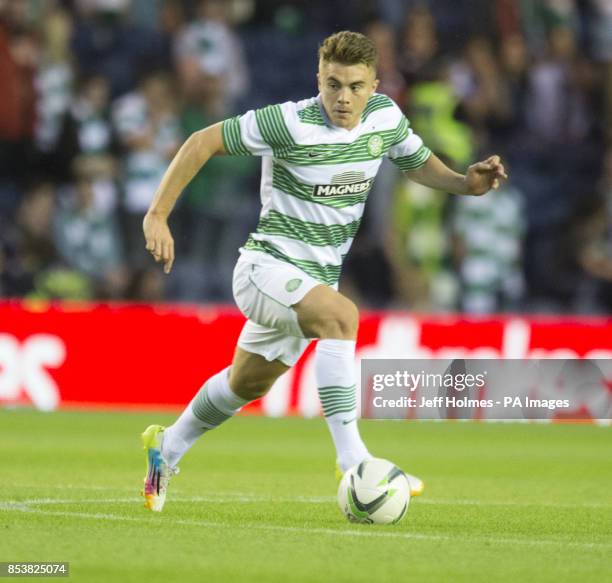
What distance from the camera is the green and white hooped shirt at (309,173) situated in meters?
7.05

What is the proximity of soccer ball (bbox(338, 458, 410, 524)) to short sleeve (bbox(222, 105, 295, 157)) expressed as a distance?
4.78ft

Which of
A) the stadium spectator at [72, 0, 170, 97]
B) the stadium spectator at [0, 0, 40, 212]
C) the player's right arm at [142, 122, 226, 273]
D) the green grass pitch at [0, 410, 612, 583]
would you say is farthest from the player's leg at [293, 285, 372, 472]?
the stadium spectator at [72, 0, 170, 97]

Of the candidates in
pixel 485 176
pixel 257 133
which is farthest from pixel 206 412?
pixel 485 176

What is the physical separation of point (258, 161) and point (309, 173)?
9568 mm

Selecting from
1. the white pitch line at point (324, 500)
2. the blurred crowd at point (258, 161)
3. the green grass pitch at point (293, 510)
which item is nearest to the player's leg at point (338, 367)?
the green grass pitch at point (293, 510)

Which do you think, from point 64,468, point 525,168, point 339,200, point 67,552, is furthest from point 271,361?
point 525,168

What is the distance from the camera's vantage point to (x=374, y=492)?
6629 mm

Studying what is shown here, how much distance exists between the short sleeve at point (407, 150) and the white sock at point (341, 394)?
4.01 feet

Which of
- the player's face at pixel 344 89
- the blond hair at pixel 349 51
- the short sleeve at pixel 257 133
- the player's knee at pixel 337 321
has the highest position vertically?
the blond hair at pixel 349 51

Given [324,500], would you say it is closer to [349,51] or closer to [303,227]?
[303,227]

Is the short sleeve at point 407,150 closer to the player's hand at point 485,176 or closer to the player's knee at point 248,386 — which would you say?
the player's hand at point 485,176

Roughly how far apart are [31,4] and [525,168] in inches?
222

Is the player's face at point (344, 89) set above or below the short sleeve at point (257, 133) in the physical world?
above

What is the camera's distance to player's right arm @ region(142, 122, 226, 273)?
6.70 meters
